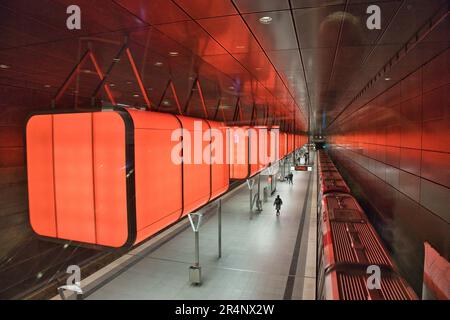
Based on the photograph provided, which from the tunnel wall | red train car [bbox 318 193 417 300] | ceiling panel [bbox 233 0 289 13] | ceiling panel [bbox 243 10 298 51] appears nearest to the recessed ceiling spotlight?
ceiling panel [bbox 243 10 298 51]

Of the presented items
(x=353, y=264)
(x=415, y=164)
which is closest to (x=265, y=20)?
(x=353, y=264)

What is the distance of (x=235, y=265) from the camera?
385 inches

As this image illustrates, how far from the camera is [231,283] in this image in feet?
28.5

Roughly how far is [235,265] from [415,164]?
256 inches

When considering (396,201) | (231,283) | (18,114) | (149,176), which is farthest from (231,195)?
(149,176)

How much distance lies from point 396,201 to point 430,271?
8.26 ft

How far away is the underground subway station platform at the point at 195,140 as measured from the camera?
2562 mm

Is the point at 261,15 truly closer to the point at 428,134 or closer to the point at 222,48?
the point at 222,48

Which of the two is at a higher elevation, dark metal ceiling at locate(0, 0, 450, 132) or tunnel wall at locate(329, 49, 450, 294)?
dark metal ceiling at locate(0, 0, 450, 132)

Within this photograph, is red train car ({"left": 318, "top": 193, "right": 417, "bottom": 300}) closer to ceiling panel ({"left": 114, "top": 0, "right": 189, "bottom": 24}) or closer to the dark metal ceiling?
the dark metal ceiling

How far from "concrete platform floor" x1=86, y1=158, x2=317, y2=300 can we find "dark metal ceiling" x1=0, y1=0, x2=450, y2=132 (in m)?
5.87

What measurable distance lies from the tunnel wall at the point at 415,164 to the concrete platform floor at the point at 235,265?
3.07 metres

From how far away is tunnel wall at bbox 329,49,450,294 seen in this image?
4145 mm

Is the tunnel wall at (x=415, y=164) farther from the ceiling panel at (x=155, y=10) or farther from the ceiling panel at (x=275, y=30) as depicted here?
the ceiling panel at (x=155, y=10)
